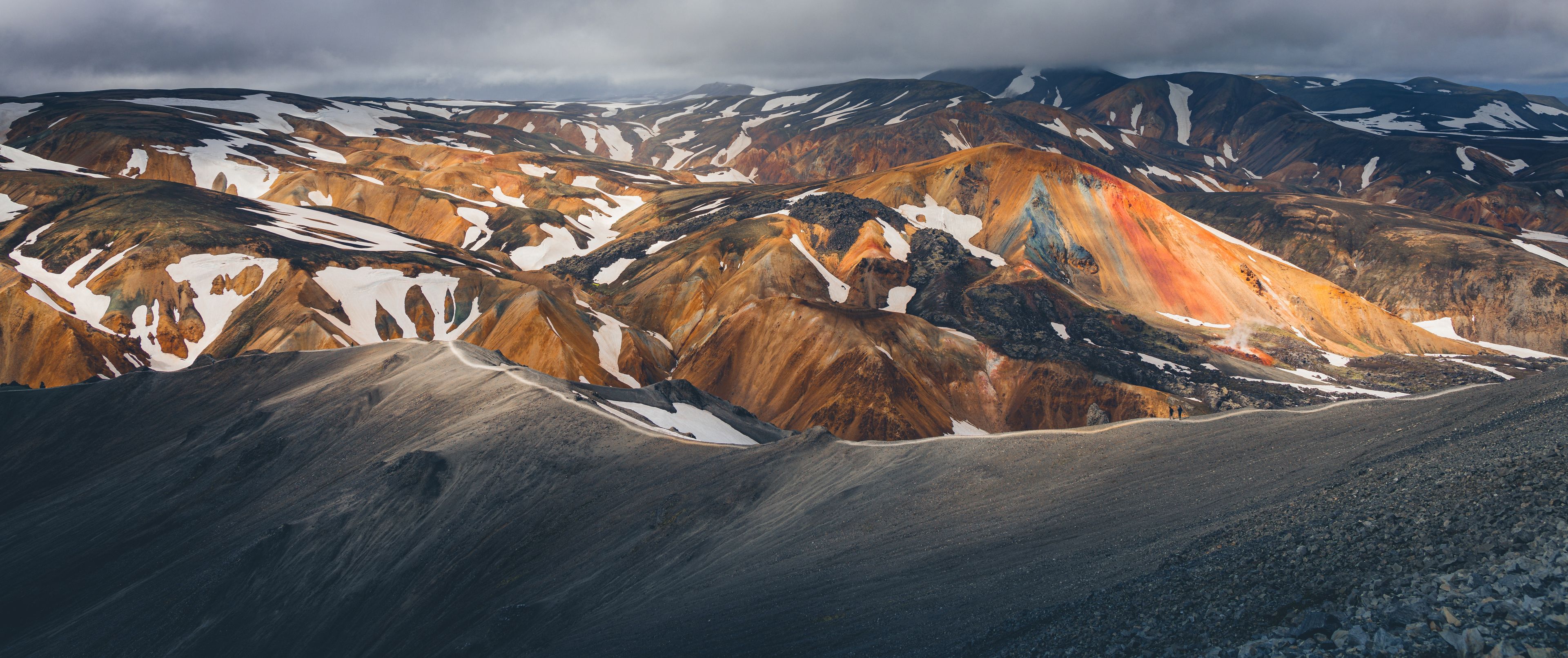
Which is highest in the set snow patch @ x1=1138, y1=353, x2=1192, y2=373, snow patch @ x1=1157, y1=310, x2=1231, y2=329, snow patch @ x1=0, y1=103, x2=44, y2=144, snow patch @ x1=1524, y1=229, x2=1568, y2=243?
snow patch @ x1=0, y1=103, x2=44, y2=144

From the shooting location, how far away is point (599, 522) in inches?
974

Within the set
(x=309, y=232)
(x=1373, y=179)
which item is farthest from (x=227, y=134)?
(x=1373, y=179)

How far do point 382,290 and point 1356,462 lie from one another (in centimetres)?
6972

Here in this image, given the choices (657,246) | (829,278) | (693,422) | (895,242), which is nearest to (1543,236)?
(895,242)

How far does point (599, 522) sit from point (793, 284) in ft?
186

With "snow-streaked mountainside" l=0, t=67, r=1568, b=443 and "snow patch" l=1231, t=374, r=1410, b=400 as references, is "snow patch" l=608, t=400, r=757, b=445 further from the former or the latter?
"snow patch" l=1231, t=374, r=1410, b=400

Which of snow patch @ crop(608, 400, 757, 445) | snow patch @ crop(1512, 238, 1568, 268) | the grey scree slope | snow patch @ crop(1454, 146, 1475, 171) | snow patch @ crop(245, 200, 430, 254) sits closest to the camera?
the grey scree slope

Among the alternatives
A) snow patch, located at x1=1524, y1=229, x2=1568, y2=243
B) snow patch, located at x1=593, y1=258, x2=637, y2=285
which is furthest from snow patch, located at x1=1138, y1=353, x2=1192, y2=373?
snow patch, located at x1=1524, y1=229, x2=1568, y2=243

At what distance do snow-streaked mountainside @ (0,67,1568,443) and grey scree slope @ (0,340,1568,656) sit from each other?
10234 millimetres

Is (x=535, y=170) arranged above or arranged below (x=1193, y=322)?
above

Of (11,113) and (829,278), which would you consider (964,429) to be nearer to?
(829,278)

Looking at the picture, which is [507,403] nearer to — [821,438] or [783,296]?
[821,438]

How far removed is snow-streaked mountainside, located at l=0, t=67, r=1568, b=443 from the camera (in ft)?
201

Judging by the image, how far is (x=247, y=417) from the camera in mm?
35250
